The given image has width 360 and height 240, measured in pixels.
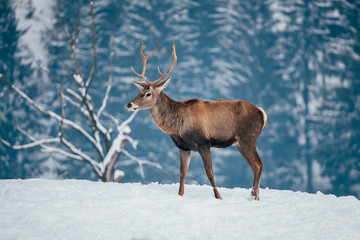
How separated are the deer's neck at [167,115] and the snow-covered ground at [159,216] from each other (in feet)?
3.07

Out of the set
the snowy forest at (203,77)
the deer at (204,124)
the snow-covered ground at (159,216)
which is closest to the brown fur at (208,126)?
the deer at (204,124)

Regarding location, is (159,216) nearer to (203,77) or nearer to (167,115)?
(167,115)

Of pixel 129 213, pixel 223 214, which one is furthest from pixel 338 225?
pixel 129 213

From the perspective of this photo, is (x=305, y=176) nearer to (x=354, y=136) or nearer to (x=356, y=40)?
(x=354, y=136)

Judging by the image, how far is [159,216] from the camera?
4.52 metres

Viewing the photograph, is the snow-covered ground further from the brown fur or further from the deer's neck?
the deer's neck

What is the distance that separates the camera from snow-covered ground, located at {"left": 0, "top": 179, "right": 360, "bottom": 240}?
407cm

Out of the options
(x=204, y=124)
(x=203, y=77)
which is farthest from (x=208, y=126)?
(x=203, y=77)

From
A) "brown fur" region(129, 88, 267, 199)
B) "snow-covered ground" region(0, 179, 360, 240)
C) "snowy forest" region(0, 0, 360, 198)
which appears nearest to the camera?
"snow-covered ground" region(0, 179, 360, 240)

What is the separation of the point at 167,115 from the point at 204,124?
0.53 meters

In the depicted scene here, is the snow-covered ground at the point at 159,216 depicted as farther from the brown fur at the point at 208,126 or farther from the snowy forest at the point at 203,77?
the snowy forest at the point at 203,77

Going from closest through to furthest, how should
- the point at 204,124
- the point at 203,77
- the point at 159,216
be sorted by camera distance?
the point at 159,216 < the point at 204,124 < the point at 203,77

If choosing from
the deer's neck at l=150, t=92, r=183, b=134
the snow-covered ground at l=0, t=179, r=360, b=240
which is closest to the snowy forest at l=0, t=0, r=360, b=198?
the deer's neck at l=150, t=92, r=183, b=134

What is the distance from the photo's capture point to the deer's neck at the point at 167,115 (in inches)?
218
